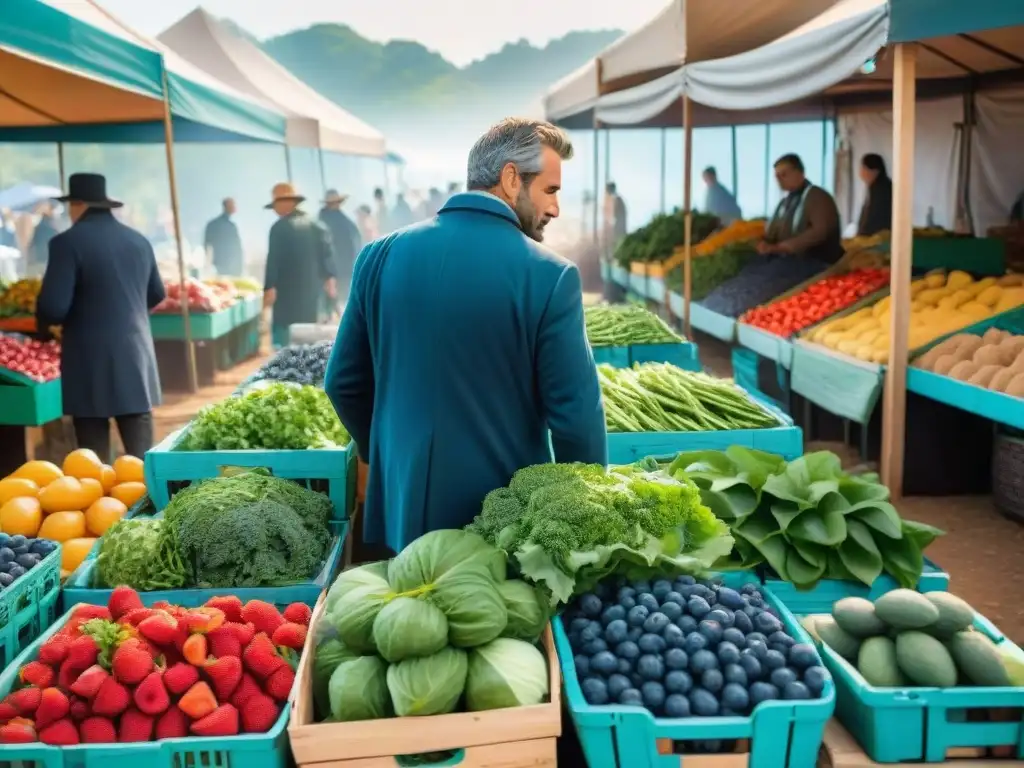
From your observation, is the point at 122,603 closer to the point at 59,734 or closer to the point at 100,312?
the point at 59,734

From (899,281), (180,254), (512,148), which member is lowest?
(899,281)

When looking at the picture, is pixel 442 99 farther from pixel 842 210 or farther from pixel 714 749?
pixel 714 749

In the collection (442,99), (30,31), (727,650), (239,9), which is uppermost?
(239,9)

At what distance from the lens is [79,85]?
304 inches

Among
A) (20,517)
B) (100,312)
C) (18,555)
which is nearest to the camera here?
(18,555)

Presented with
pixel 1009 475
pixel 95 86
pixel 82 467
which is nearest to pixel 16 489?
pixel 82 467

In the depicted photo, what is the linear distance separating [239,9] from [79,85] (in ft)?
158

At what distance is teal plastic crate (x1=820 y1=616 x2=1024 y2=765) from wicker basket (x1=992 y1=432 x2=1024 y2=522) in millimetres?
3199

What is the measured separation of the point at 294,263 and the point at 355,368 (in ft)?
20.7

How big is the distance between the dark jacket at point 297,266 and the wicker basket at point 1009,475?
18.7 ft

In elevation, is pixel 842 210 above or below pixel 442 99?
below

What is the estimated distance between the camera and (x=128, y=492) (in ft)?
12.6

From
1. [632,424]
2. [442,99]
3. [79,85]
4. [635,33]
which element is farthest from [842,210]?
[442,99]

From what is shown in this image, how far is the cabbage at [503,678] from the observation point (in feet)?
6.33
